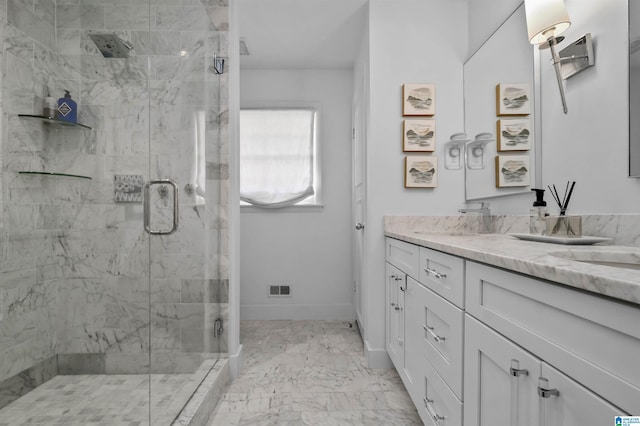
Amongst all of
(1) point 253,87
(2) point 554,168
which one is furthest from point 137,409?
(1) point 253,87

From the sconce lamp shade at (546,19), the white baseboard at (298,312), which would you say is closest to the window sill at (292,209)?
the white baseboard at (298,312)

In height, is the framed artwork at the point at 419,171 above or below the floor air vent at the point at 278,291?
above

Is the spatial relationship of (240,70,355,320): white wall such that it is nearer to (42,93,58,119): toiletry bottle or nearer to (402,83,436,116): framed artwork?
(402,83,436,116): framed artwork

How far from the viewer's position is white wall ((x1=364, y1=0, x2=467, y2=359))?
2107 mm

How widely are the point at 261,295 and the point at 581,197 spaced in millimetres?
2587

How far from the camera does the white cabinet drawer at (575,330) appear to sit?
45 cm

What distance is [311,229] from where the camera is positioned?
10.2 feet

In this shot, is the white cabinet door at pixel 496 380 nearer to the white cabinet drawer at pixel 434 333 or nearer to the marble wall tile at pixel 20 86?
the white cabinet drawer at pixel 434 333

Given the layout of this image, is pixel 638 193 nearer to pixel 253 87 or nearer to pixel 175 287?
pixel 175 287

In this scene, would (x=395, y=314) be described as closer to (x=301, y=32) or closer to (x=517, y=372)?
(x=517, y=372)

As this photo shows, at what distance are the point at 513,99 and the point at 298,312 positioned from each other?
2.47 meters

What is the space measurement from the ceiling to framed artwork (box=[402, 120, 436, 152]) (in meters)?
0.91

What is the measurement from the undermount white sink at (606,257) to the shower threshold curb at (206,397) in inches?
61.2

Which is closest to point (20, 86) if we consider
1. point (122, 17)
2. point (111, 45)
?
point (111, 45)
